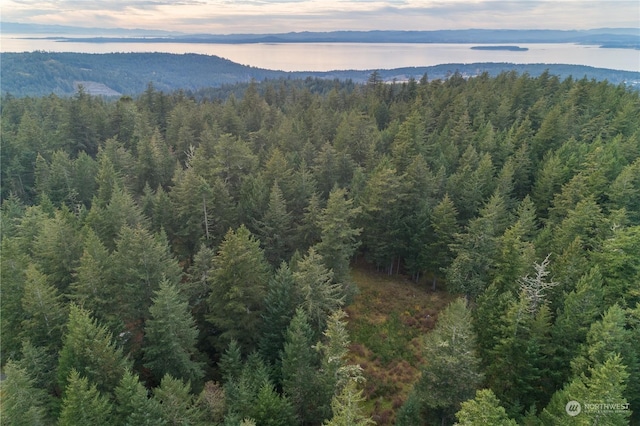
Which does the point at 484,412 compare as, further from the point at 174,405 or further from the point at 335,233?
the point at 335,233

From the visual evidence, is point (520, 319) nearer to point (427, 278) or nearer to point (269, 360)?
point (269, 360)

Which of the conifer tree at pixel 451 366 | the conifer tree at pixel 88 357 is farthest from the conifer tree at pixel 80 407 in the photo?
the conifer tree at pixel 451 366

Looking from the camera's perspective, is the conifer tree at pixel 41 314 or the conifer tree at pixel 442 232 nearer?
the conifer tree at pixel 41 314

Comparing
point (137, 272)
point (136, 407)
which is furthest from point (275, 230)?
point (136, 407)

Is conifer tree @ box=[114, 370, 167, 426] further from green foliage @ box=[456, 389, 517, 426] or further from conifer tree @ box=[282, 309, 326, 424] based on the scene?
green foliage @ box=[456, 389, 517, 426]

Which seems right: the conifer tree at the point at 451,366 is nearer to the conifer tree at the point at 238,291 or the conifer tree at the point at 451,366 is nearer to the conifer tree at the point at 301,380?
the conifer tree at the point at 301,380

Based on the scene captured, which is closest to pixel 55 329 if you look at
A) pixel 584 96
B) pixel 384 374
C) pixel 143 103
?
pixel 384 374
